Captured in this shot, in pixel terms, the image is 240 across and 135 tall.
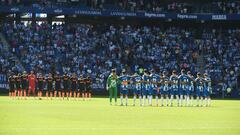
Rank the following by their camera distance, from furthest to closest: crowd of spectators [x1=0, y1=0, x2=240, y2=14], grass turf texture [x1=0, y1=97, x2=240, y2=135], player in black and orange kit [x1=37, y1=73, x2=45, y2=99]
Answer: crowd of spectators [x1=0, y1=0, x2=240, y2=14], player in black and orange kit [x1=37, y1=73, x2=45, y2=99], grass turf texture [x1=0, y1=97, x2=240, y2=135]

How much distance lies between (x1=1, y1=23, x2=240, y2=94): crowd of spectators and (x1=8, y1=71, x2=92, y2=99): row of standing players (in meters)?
6.64

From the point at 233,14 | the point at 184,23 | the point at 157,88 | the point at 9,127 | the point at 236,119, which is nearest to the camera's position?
the point at 9,127

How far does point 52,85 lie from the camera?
50.4 m

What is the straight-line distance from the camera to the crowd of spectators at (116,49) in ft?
191

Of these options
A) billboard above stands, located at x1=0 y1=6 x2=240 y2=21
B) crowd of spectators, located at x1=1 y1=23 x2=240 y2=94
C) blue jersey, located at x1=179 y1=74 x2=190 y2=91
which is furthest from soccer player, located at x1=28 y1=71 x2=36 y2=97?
blue jersey, located at x1=179 y1=74 x2=190 y2=91

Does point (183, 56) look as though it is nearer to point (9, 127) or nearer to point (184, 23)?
point (184, 23)

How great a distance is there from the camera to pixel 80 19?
66.5 m

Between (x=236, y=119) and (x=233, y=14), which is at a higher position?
(x=233, y=14)

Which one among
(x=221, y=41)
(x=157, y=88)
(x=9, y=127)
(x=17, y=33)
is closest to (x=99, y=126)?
(x=9, y=127)

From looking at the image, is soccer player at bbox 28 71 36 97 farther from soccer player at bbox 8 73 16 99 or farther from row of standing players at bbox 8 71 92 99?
soccer player at bbox 8 73 16 99

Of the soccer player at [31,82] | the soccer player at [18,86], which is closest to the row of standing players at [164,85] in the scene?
the soccer player at [31,82]

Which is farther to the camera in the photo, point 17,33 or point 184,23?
point 184,23

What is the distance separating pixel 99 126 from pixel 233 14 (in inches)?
1661

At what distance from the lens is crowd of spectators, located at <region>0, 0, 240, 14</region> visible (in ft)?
204
